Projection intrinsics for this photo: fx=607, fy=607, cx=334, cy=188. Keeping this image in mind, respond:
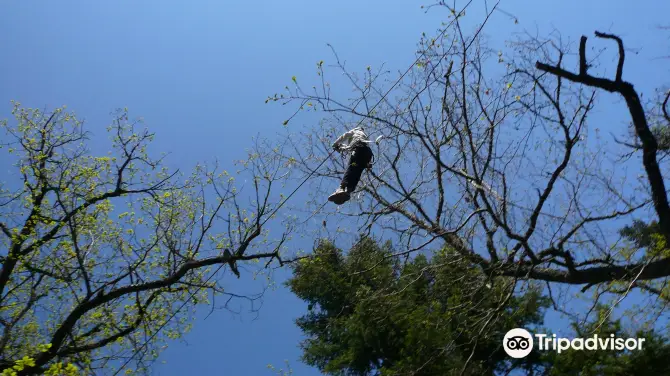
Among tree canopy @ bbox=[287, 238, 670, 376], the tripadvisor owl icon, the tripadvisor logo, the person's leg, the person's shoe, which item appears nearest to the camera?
the person's shoe

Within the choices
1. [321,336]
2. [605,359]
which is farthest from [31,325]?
[605,359]

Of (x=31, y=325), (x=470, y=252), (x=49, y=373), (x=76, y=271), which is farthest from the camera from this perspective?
(x=31, y=325)

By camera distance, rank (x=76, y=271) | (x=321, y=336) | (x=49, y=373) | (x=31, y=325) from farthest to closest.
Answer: (x=321, y=336), (x=31, y=325), (x=76, y=271), (x=49, y=373)

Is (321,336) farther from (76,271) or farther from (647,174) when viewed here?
(647,174)

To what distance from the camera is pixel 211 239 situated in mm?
11203

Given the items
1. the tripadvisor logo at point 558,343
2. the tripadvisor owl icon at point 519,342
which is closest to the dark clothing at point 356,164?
the tripadvisor logo at point 558,343

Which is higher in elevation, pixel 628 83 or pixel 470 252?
pixel 628 83

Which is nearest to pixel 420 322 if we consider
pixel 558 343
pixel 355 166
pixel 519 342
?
pixel 519 342

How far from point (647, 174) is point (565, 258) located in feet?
4.57

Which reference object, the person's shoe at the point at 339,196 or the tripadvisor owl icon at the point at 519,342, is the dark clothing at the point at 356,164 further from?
the tripadvisor owl icon at the point at 519,342

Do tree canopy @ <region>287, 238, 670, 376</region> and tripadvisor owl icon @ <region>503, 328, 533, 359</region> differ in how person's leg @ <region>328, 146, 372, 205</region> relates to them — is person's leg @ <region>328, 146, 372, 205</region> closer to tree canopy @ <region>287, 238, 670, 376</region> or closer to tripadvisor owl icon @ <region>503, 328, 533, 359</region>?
tree canopy @ <region>287, 238, 670, 376</region>

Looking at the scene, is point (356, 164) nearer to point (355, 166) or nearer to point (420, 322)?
point (355, 166)

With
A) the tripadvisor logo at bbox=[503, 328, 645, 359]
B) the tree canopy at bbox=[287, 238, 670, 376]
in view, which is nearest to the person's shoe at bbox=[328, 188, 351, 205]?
the tree canopy at bbox=[287, 238, 670, 376]

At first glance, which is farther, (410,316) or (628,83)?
(410,316)
